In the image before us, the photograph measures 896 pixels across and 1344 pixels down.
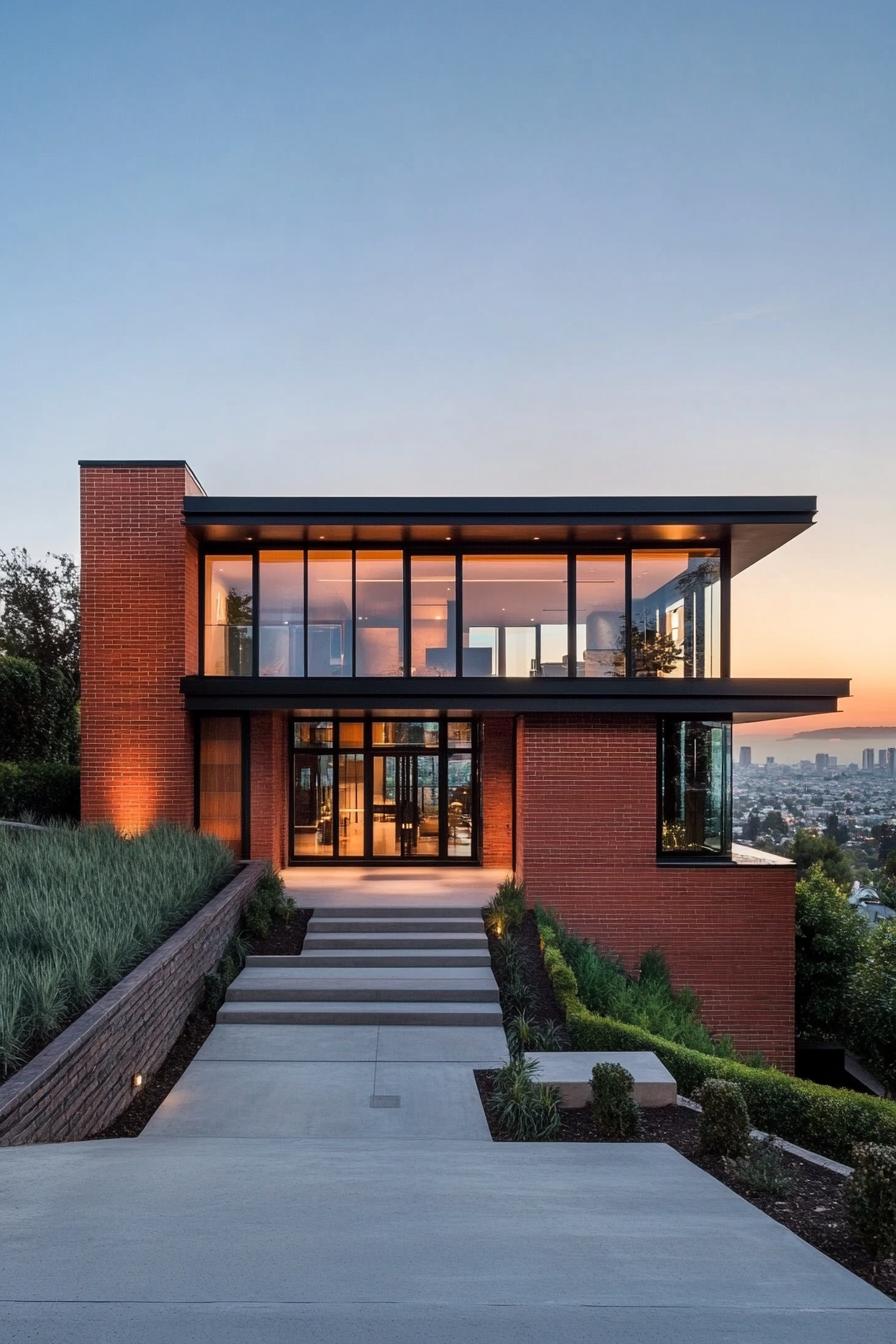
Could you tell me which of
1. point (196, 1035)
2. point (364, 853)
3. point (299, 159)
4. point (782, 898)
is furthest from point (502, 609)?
point (299, 159)

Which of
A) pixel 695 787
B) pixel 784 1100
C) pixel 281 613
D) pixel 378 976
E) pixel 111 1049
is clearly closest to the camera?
pixel 111 1049

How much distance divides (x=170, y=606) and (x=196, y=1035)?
24.9 feet

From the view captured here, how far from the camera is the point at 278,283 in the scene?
28.0m

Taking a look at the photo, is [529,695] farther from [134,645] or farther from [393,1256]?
[393,1256]

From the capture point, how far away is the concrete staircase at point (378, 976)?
8516 millimetres

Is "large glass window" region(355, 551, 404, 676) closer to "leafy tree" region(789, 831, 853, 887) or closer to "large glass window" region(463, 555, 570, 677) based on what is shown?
"large glass window" region(463, 555, 570, 677)

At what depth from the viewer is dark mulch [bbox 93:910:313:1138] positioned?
20.0 ft

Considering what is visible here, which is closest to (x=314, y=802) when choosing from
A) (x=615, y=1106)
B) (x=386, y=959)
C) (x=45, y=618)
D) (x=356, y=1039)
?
(x=386, y=959)

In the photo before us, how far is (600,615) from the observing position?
526 inches

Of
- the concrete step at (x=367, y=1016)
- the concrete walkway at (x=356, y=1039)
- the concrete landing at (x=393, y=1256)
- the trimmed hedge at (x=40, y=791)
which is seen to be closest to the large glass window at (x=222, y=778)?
the trimmed hedge at (x=40, y=791)

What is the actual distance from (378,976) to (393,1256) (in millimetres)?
6399

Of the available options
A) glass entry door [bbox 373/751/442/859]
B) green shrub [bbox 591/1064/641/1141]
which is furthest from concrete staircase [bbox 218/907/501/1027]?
glass entry door [bbox 373/751/442/859]

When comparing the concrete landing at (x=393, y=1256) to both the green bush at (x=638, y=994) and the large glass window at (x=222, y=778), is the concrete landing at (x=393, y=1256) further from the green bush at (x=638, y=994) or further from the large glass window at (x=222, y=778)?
the large glass window at (x=222, y=778)

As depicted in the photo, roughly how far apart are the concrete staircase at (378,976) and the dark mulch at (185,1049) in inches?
7.6
